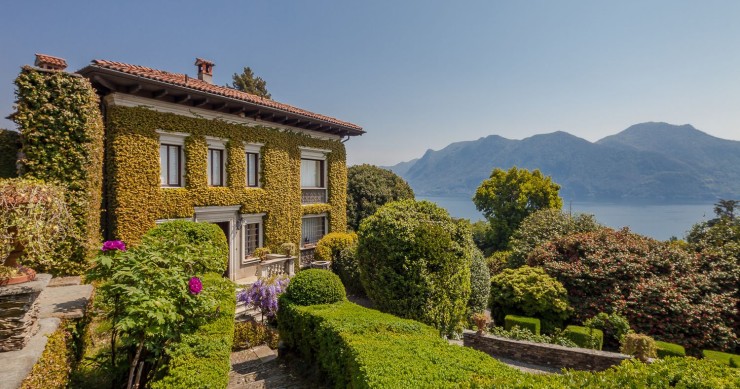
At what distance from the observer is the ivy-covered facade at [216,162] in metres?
11.9

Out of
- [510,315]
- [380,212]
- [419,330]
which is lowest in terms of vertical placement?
[510,315]

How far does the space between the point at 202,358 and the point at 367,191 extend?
22.3m

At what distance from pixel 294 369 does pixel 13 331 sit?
5424 mm

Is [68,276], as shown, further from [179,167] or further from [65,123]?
[179,167]

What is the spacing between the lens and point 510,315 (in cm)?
1230

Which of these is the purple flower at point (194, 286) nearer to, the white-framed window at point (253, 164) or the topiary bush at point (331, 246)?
the white-framed window at point (253, 164)

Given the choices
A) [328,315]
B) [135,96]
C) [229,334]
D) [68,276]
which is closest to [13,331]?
[229,334]

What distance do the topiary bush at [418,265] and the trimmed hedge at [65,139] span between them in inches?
311

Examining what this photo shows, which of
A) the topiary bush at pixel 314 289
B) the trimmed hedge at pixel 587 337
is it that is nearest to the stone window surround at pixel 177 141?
the topiary bush at pixel 314 289

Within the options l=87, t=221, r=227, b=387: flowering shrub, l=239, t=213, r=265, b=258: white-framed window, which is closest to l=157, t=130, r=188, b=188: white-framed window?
l=239, t=213, r=265, b=258: white-framed window

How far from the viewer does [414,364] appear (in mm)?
4754

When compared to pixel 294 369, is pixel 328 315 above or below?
above

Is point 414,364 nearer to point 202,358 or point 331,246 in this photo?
point 202,358

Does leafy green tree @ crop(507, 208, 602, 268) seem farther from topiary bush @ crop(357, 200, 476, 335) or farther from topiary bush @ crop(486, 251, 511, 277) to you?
topiary bush @ crop(357, 200, 476, 335)
